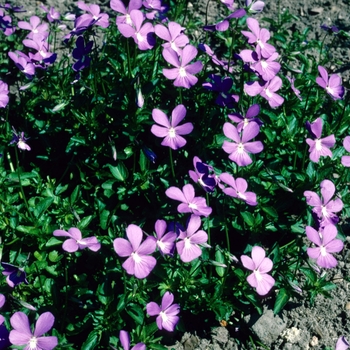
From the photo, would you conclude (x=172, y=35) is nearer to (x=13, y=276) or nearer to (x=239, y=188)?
(x=239, y=188)

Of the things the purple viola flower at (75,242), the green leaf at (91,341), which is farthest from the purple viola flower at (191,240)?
the green leaf at (91,341)

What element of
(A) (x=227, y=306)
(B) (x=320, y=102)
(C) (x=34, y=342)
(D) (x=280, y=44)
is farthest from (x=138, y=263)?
(D) (x=280, y=44)

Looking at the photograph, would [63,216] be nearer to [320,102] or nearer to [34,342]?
[34,342]

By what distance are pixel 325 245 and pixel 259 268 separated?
1.26 feet

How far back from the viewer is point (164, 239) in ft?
9.73

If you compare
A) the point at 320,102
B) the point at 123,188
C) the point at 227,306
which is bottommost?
the point at 227,306

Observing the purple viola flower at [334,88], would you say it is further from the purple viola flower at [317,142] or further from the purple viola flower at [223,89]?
the purple viola flower at [223,89]

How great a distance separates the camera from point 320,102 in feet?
14.2

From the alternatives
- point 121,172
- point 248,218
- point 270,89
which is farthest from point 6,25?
point 248,218

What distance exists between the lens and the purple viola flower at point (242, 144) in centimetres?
324

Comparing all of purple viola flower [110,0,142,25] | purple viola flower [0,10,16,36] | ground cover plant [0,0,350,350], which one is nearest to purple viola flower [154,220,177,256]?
ground cover plant [0,0,350,350]

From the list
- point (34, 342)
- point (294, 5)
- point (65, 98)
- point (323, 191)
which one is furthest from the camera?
point (294, 5)

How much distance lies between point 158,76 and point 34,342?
2111 millimetres

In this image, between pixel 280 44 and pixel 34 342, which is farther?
pixel 280 44
